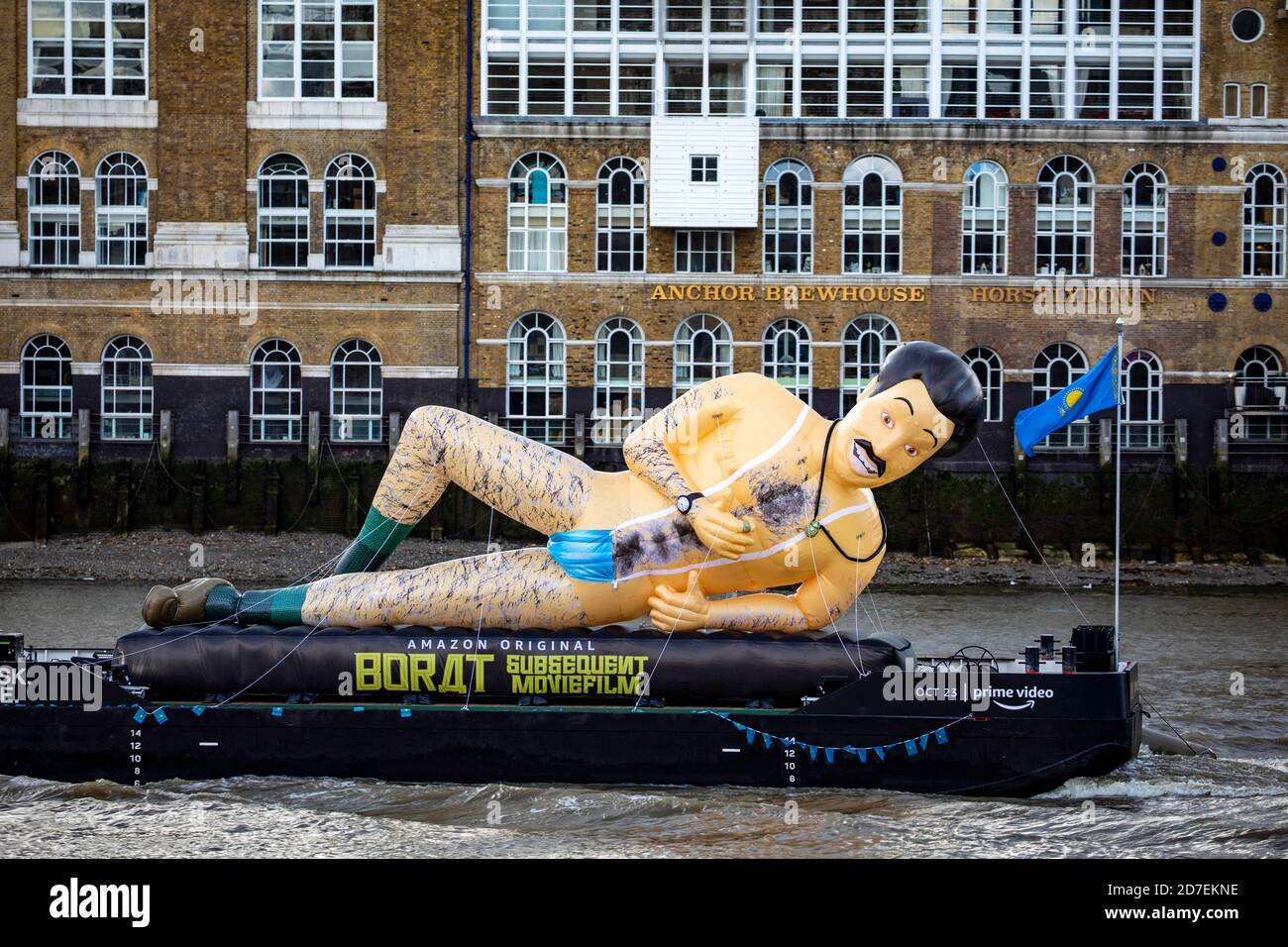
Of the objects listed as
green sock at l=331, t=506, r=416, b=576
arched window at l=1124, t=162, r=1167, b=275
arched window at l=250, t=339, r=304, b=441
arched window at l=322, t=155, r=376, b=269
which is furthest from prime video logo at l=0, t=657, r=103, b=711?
arched window at l=1124, t=162, r=1167, b=275

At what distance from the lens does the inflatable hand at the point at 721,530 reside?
12.0 metres

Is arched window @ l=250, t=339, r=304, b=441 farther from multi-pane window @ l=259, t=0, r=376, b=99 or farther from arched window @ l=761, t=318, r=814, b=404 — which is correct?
arched window @ l=761, t=318, r=814, b=404

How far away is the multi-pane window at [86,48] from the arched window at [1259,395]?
85.4ft

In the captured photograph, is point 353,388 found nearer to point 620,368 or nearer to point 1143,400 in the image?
point 620,368

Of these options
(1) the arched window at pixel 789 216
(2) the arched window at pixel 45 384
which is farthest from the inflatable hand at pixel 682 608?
(2) the arched window at pixel 45 384

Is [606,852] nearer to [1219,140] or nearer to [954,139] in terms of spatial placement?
[954,139]

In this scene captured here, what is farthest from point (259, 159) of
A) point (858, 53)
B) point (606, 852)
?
point (606, 852)

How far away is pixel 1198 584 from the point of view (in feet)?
106

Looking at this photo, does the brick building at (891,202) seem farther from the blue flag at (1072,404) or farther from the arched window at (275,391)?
the blue flag at (1072,404)

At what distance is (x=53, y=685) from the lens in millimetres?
12477

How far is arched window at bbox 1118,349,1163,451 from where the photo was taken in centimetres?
3738

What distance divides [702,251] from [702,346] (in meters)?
2.19

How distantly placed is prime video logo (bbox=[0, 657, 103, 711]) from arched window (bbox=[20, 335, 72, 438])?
85.3 ft

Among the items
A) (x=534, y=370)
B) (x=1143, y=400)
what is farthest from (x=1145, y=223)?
(x=534, y=370)
